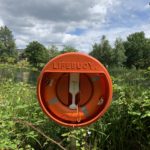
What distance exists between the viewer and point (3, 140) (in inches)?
107

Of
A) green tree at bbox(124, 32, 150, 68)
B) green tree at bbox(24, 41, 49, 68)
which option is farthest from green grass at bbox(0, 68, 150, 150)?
green tree at bbox(124, 32, 150, 68)

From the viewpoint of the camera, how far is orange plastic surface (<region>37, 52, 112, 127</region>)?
Answer: 99.1 inches

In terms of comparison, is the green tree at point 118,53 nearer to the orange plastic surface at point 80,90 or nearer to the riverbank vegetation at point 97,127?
the riverbank vegetation at point 97,127

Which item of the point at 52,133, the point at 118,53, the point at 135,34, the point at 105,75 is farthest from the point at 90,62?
the point at 135,34

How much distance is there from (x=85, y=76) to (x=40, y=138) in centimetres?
98

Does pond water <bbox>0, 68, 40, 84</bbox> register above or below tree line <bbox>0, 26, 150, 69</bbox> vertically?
below

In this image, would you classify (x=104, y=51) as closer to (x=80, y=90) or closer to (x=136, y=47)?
(x=136, y=47)

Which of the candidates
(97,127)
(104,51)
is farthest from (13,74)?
(104,51)

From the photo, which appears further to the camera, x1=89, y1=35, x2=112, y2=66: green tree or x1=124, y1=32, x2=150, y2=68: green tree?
x1=124, y1=32, x2=150, y2=68: green tree

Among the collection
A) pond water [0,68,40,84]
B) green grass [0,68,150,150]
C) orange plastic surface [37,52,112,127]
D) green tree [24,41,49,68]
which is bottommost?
green grass [0,68,150,150]

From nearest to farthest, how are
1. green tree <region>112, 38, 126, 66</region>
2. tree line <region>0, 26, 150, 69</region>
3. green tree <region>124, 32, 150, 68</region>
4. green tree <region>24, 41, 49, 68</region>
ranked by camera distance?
green tree <region>24, 41, 49, 68</region> < tree line <region>0, 26, 150, 69</region> < green tree <region>112, 38, 126, 66</region> < green tree <region>124, 32, 150, 68</region>

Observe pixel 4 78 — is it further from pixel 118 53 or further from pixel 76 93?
pixel 118 53

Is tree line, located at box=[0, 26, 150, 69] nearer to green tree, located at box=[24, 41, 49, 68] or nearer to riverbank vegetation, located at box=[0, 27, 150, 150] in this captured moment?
green tree, located at box=[24, 41, 49, 68]

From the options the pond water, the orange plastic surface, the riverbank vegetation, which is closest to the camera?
the orange plastic surface
